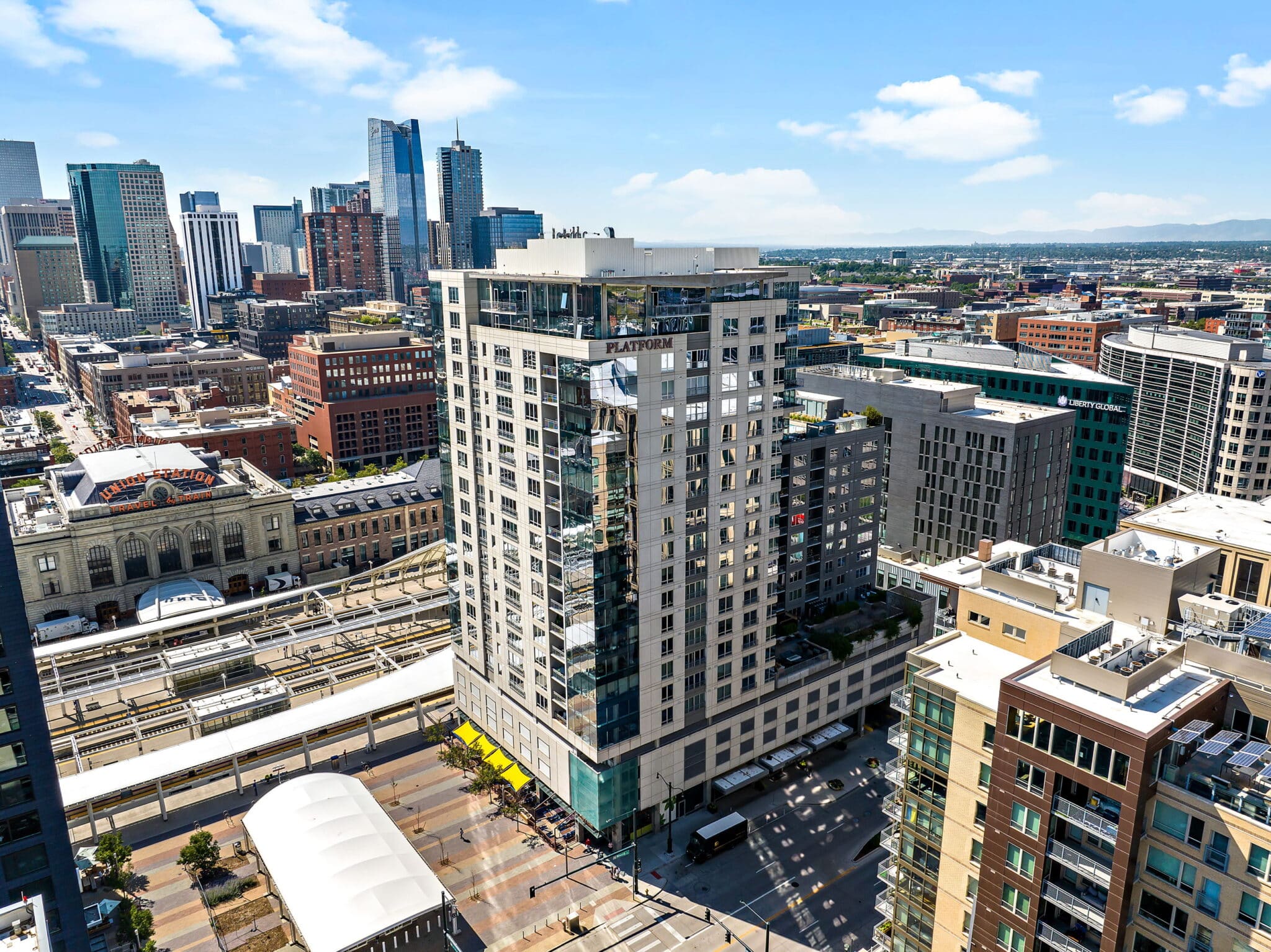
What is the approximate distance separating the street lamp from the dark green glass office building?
90519 mm

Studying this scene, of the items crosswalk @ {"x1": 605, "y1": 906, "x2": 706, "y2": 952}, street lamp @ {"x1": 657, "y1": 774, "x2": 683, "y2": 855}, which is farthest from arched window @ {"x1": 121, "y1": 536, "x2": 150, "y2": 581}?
crosswalk @ {"x1": 605, "y1": 906, "x2": 706, "y2": 952}

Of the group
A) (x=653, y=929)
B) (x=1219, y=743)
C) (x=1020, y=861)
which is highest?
(x=1219, y=743)

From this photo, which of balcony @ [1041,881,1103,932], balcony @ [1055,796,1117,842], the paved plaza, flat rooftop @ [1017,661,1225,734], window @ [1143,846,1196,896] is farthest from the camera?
the paved plaza

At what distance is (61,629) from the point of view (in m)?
128

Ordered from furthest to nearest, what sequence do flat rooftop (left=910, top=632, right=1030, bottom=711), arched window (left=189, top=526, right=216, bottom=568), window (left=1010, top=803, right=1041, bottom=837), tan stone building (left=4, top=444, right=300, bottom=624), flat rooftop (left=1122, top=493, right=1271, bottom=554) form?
1. arched window (left=189, top=526, right=216, bottom=568)
2. tan stone building (left=4, top=444, right=300, bottom=624)
3. flat rooftop (left=1122, top=493, right=1271, bottom=554)
4. flat rooftop (left=910, top=632, right=1030, bottom=711)
5. window (left=1010, top=803, right=1041, bottom=837)

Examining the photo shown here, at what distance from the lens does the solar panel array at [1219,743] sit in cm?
3609

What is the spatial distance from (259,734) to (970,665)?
248ft

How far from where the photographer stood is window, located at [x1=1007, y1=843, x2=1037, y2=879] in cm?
4141

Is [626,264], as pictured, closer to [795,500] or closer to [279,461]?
[795,500]

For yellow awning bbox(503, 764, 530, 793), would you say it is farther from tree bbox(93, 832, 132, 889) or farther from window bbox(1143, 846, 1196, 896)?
window bbox(1143, 846, 1196, 896)

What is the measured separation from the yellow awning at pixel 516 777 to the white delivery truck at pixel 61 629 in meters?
86.7

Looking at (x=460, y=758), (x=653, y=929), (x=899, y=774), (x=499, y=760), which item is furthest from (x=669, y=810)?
(x=899, y=774)

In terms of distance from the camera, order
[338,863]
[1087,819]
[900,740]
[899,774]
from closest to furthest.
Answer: [1087,819]
[900,740]
[899,774]
[338,863]

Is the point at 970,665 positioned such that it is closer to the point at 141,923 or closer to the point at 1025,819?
the point at 1025,819
